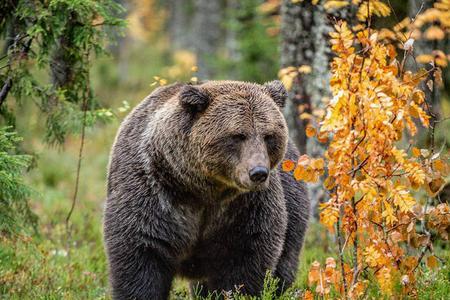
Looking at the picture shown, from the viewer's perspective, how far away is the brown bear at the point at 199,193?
15.4ft

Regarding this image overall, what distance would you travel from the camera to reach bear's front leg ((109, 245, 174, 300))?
194 inches

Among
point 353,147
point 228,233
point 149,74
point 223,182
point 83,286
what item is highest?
point 353,147

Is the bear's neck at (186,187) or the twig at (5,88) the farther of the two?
the twig at (5,88)

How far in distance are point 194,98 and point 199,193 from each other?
74 centimetres

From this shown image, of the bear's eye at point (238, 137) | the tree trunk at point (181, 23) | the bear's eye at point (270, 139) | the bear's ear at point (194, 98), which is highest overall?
the bear's ear at point (194, 98)

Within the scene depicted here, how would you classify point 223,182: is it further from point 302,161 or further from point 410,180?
point 410,180

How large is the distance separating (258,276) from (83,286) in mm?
1799

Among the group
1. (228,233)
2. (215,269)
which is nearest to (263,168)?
(228,233)

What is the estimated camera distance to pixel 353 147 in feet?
14.4

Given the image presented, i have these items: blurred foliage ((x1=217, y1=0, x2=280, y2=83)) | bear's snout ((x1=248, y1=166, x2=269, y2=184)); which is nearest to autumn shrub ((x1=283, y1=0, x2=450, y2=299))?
bear's snout ((x1=248, y1=166, x2=269, y2=184))

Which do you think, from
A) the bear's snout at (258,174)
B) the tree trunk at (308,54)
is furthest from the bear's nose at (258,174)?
the tree trunk at (308,54)

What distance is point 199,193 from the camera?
4.98 metres

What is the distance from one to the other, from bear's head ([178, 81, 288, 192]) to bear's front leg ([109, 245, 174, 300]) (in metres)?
0.77

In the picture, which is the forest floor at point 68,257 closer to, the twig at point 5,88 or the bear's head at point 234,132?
the twig at point 5,88
